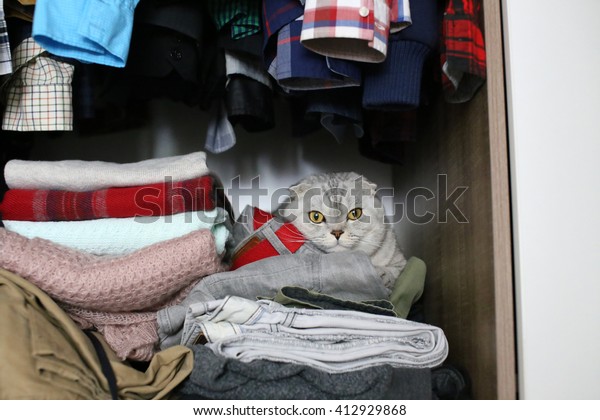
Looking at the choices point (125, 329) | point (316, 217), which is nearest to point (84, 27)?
point (125, 329)

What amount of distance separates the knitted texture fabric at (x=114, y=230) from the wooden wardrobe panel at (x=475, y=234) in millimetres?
487

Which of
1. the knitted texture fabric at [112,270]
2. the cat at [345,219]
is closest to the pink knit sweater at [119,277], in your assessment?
the knitted texture fabric at [112,270]

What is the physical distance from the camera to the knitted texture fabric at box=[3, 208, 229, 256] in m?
1.00

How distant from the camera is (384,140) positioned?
1.19 meters

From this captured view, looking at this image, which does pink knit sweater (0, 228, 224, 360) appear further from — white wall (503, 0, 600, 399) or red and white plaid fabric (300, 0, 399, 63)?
white wall (503, 0, 600, 399)

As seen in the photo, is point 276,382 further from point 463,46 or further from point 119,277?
point 463,46

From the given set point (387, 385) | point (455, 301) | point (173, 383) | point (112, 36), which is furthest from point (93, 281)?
point (455, 301)

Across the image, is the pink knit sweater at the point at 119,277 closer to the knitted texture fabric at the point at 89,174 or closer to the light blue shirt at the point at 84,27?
the knitted texture fabric at the point at 89,174

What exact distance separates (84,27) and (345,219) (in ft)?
2.21

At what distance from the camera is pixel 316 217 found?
125 cm

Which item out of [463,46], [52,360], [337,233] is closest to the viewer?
[52,360]

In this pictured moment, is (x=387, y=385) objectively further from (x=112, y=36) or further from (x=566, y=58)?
(x=112, y=36)

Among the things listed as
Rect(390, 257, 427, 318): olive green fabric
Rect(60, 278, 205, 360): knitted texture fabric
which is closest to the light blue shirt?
Rect(60, 278, 205, 360): knitted texture fabric

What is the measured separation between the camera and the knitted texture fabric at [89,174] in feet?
3.32
